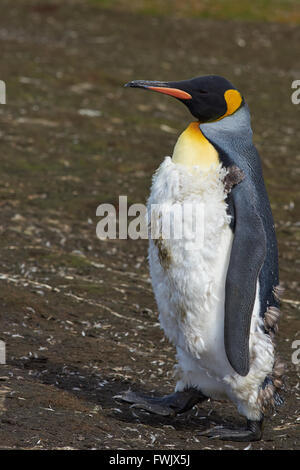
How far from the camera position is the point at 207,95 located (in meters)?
4.07

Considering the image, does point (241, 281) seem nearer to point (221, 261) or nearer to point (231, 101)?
point (221, 261)

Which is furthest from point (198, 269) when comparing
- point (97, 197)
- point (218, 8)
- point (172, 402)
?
point (218, 8)

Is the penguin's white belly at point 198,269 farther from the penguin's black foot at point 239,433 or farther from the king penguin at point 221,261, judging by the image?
the penguin's black foot at point 239,433

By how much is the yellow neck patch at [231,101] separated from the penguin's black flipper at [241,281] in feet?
1.34

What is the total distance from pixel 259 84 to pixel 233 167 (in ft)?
29.4

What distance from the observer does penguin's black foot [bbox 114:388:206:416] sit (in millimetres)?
4301

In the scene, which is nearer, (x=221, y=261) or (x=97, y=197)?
(x=221, y=261)

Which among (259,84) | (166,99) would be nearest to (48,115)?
(166,99)

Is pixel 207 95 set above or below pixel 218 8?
below

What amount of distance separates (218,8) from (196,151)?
12.9 meters

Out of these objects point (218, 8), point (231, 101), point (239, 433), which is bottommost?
point (239, 433)

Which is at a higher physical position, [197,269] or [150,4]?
[150,4]

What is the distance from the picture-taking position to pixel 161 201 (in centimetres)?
399
